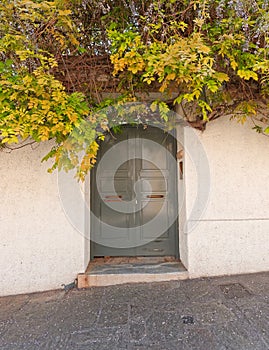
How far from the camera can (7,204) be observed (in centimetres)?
298

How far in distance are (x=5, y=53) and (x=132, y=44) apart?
125 cm

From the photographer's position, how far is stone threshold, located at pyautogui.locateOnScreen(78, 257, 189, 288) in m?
3.00

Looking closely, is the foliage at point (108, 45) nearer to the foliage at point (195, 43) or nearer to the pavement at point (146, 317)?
the foliage at point (195, 43)

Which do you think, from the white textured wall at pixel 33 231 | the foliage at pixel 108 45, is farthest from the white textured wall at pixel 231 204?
the white textured wall at pixel 33 231

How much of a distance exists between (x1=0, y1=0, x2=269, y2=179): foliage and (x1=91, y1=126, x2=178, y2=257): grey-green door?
1335mm

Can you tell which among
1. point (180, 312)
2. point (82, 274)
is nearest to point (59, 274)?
point (82, 274)

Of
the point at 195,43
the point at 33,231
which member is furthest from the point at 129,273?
the point at 195,43

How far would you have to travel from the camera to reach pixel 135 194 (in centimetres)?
380

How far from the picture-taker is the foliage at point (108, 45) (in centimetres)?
204

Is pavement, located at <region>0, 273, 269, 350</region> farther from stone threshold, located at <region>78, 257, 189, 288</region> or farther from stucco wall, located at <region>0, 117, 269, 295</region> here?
stucco wall, located at <region>0, 117, 269, 295</region>

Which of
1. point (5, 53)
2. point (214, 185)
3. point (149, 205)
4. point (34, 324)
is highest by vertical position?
point (5, 53)

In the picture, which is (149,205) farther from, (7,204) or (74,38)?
(74,38)

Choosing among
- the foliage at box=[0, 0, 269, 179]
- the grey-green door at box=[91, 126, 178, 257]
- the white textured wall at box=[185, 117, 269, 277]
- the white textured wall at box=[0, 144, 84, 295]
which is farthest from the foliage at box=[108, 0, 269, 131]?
the white textured wall at box=[0, 144, 84, 295]

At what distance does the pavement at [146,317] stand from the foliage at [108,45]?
151cm
